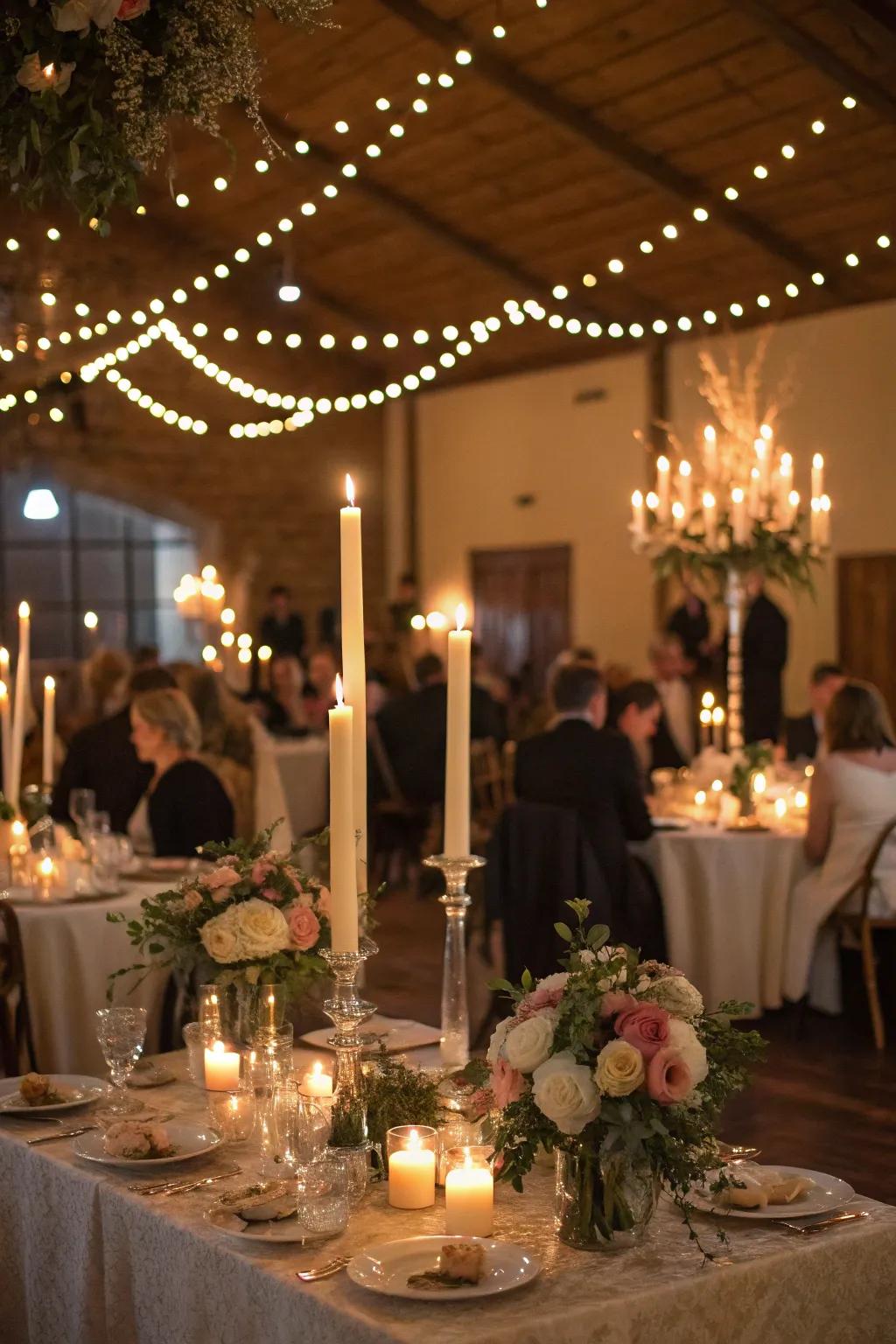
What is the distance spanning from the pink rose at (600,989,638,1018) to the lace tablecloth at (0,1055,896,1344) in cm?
31

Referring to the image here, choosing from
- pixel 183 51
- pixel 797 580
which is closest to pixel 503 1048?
pixel 183 51

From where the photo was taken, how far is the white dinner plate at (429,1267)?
6.56 feet

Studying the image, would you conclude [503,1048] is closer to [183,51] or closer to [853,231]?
[183,51]

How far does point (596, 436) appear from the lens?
13.7m

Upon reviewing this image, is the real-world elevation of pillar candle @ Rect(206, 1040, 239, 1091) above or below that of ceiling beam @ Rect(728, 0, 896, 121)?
below

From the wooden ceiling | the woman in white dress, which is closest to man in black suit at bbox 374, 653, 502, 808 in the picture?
the wooden ceiling

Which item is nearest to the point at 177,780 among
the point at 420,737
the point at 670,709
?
the point at 420,737

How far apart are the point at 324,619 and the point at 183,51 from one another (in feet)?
40.6

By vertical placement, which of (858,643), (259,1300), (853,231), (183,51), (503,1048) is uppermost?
(853,231)

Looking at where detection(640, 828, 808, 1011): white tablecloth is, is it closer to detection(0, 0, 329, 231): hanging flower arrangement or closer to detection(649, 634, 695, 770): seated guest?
detection(649, 634, 695, 770): seated guest

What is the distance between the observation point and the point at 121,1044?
2656 millimetres

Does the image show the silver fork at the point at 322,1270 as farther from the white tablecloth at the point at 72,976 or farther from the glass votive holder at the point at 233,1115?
the white tablecloth at the point at 72,976

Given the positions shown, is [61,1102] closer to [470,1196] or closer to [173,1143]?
[173,1143]

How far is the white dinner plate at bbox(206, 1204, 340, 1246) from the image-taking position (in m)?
2.18
